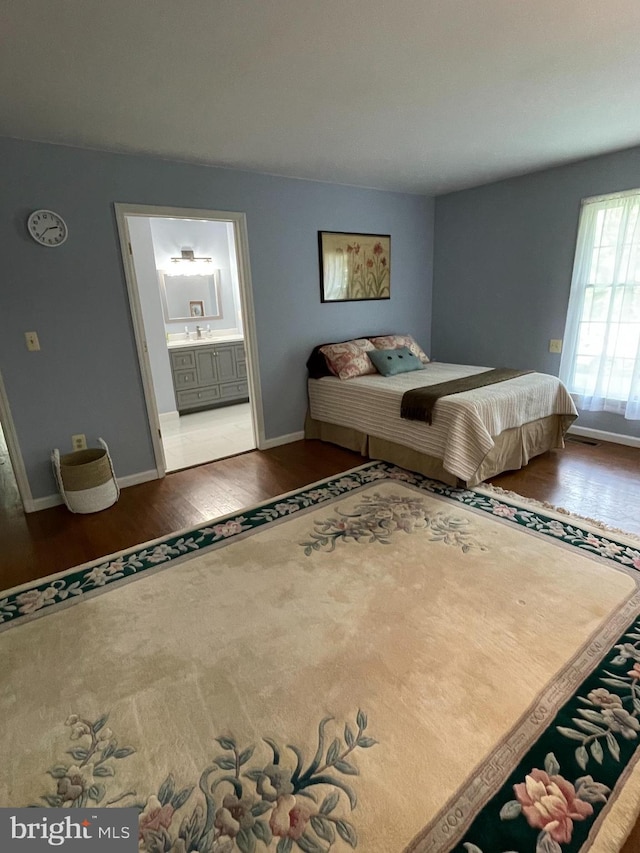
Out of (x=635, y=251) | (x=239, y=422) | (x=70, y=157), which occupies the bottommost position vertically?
(x=239, y=422)

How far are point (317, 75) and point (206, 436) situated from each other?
336cm

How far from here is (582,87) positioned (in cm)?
223

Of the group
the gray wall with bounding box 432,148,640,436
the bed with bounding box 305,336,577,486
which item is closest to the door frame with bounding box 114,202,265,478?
the bed with bounding box 305,336,577,486

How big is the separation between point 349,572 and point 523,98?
272cm

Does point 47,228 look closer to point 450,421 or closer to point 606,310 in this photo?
point 450,421

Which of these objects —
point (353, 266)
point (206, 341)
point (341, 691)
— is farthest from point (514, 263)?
point (341, 691)

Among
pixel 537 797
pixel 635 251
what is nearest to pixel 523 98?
pixel 635 251

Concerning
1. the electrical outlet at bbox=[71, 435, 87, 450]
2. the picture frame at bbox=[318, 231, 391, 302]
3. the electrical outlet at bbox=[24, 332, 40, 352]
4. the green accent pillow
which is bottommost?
the electrical outlet at bbox=[71, 435, 87, 450]

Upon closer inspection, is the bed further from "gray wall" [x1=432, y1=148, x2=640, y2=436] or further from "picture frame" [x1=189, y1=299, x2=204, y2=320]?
"picture frame" [x1=189, y1=299, x2=204, y2=320]

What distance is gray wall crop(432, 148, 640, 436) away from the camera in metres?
3.72

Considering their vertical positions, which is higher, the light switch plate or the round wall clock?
the round wall clock

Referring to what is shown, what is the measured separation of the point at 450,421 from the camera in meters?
2.97

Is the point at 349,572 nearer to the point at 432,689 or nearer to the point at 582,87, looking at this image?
the point at 432,689

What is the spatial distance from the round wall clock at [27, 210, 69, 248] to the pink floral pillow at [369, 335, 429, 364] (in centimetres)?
274
